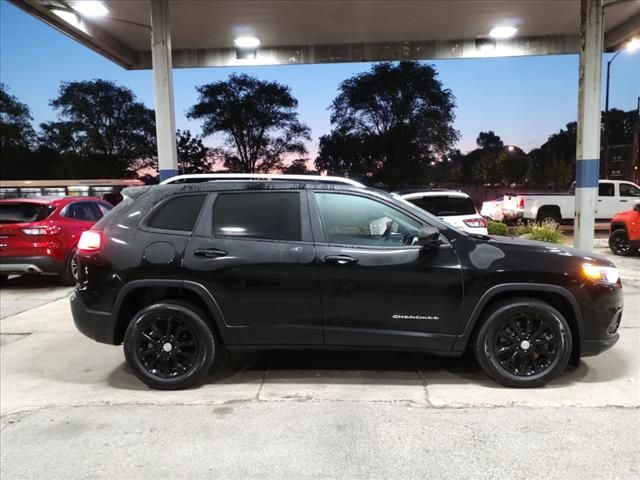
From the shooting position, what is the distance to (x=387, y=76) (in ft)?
132

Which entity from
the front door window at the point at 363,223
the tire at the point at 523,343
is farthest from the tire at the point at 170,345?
the tire at the point at 523,343

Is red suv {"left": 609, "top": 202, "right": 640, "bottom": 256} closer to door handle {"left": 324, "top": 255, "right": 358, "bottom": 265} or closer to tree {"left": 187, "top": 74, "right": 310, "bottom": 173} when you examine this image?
door handle {"left": 324, "top": 255, "right": 358, "bottom": 265}

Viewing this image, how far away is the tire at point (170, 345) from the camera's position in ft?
13.6

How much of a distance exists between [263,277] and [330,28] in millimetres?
13313

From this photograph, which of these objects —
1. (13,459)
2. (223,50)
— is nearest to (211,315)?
(13,459)

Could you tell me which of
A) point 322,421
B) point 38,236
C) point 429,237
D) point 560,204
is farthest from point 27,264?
point 560,204

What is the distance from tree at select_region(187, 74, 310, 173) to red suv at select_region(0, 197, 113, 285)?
3622cm

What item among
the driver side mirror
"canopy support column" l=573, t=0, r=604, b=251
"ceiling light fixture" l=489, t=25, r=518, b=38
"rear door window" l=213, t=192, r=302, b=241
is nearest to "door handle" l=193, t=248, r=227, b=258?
"rear door window" l=213, t=192, r=302, b=241

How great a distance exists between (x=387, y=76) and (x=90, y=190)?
2570cm

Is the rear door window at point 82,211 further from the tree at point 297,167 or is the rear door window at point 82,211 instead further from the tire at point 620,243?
the tree at point 297,167

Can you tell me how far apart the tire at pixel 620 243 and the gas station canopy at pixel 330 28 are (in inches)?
209

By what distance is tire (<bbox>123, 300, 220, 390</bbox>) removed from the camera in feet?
13.6

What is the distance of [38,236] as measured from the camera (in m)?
8.70

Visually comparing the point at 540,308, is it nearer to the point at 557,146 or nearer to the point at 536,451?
the point at 536,451
